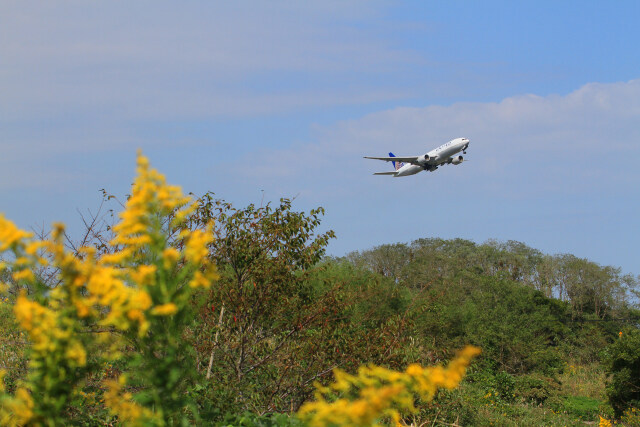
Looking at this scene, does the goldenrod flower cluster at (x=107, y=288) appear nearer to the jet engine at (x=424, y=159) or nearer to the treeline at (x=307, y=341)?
the treeline at (x=307, y=341)

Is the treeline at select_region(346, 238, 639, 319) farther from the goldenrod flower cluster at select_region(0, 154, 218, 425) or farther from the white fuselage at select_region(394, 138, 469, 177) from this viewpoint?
the goldenrod flower cluster at select_region(0, 154, 218, 425)

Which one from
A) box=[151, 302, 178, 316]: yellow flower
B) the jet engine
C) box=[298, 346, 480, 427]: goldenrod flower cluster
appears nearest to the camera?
box=[298, 346, 480, 427]: goldenrod flower cluster

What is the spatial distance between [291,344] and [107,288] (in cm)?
568

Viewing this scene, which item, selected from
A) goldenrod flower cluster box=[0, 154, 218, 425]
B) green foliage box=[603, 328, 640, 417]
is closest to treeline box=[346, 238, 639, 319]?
green foliage box=[603, 328, 640, 417]

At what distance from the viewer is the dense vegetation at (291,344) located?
4.01 metres

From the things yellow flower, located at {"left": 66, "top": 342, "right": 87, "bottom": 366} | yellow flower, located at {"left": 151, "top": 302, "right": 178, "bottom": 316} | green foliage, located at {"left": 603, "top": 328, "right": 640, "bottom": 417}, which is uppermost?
yellow flower, located at {"left": 151, "top": 302, "right": 178, "bottom": 316}

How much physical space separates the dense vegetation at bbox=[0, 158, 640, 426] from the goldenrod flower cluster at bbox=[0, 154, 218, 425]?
0.06 meters

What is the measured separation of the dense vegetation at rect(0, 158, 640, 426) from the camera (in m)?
4.01

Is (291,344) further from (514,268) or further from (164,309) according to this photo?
(514,268)

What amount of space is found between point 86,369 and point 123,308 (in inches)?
36.6

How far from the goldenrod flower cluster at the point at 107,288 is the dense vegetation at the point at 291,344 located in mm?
57

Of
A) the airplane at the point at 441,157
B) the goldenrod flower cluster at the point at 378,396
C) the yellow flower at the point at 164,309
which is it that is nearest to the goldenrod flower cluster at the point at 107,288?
the yellow flower at the point at 164,309

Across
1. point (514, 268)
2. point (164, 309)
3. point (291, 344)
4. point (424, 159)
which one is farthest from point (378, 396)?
point (514, 268)

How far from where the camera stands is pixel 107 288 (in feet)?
9.87
